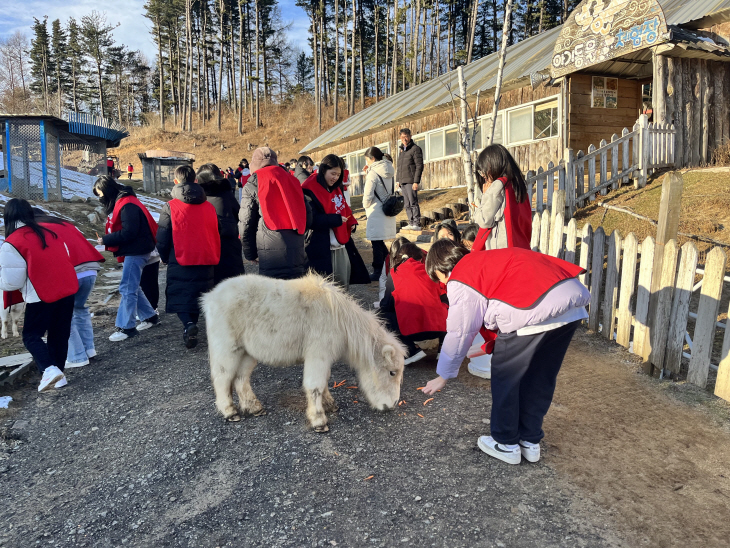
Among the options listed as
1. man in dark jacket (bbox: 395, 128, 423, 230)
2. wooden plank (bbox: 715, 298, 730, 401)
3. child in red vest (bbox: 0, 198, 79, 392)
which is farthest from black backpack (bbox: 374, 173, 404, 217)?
wooden plank (bbox: 715, 298, 730, 401)

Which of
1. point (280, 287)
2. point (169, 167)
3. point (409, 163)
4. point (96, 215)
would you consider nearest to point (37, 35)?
point (169, 167)

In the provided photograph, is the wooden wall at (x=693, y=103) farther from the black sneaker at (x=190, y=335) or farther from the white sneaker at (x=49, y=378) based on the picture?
the white sneaker at (x=49, y=378)

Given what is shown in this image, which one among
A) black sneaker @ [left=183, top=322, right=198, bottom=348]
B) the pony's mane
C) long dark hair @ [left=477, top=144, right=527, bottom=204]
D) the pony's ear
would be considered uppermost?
long dark hair @ [left=477, top=144, right=527, bottom=204]

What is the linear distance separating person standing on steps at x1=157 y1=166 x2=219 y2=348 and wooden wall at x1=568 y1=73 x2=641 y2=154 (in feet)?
33.1

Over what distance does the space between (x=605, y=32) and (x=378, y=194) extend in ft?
23.0

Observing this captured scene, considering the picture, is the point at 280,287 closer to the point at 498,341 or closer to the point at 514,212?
the point at 498,341

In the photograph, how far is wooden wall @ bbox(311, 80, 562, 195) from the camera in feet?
42.9

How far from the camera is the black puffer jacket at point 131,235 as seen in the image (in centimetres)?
546

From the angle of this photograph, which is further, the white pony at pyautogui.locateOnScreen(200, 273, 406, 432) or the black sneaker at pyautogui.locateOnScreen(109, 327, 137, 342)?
the black sneaker at pyautogui.locateOnScreen(109, 327, 137, 342)

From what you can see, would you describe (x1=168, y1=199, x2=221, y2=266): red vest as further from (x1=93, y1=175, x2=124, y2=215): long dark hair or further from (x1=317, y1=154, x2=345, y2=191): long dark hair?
(x1=317, y1=154, x2=345, y2=191): long dark hair

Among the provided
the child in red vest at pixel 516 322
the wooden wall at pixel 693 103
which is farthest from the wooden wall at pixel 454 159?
the child in red vest at pixel 516 322

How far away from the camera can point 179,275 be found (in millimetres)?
5223

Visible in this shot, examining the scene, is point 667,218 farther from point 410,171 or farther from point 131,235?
point 410,171

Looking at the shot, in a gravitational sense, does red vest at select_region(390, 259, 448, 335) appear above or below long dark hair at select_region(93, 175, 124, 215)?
below
